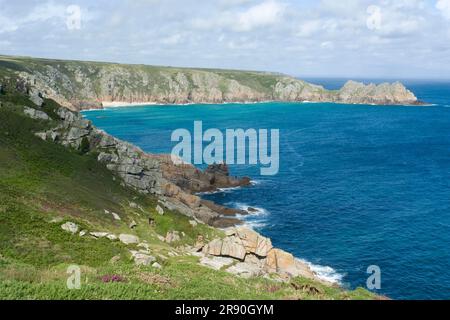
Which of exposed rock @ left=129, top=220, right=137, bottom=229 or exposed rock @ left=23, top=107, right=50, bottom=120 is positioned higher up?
exposed rock @ left=23, top=107, right=50, bottom=120

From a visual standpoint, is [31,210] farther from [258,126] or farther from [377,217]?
[258,126]

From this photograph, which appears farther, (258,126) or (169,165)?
(258,126)

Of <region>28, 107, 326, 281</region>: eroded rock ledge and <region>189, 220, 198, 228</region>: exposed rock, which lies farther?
<region>189, 220, 198, 228</region>: exposed rock

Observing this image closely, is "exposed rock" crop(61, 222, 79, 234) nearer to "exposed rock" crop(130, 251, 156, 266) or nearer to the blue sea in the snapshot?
"exposed rock" crop(130, 251, 156, 266)

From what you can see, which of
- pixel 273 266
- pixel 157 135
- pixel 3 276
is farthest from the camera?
pixel 157 135

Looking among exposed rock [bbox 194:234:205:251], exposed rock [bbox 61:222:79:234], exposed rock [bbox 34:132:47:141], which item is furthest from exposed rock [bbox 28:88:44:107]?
exposed rock [bbox 61:222:79:234]

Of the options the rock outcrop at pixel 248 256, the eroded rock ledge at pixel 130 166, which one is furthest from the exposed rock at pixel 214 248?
the eroded rock ledge at pixel 130 166

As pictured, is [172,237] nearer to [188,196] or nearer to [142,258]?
[142,258]
